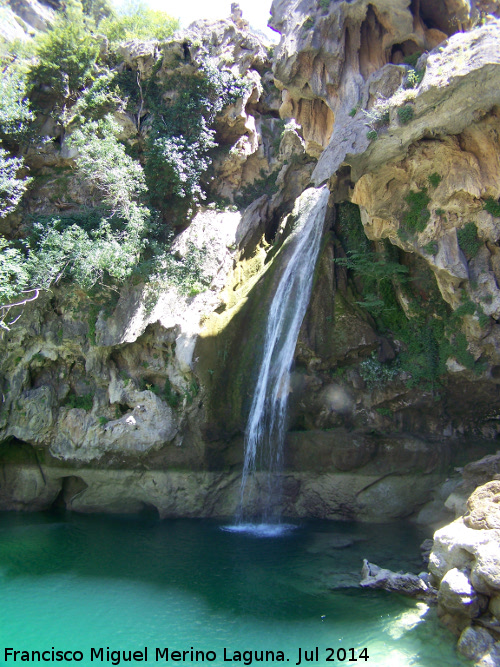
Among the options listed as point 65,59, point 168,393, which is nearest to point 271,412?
point 168,393

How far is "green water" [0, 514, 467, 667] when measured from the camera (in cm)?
714

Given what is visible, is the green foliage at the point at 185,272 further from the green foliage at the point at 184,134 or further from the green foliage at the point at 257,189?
the green foliage at the point at 257,189

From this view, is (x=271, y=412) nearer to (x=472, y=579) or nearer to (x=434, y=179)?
(x=472, y=579)

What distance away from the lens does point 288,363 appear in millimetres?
13648

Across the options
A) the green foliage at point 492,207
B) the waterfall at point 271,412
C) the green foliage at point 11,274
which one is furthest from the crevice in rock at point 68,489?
the green foliage at point 492,207

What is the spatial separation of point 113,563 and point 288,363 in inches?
270

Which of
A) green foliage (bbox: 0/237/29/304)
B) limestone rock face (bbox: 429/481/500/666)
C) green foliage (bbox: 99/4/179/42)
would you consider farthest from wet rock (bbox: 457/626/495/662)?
green foliage (bbox: 99/4/179/42)

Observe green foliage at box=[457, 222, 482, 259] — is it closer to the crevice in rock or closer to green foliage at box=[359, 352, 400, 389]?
green foliage at box=[359, 352, 400, 389]

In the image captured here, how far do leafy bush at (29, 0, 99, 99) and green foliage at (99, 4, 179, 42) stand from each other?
7.54 ft

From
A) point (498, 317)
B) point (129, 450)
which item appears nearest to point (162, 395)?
point (129, 450)

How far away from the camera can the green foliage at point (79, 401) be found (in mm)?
15117

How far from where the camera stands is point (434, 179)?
11.0m

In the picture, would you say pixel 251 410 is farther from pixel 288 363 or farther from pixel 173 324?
pixel 173 324

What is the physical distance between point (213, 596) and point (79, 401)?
8.57 m
